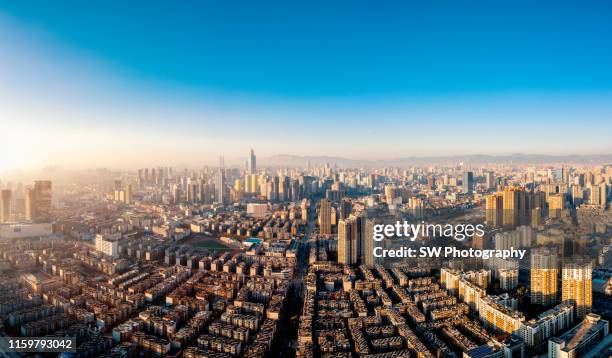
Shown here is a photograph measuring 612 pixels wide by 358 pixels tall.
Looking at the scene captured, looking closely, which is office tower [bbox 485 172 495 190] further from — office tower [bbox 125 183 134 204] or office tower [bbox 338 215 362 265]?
office tower [bbox 125 183 134 204]

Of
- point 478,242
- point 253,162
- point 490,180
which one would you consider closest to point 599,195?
point 490,180

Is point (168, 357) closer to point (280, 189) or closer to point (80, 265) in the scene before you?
point (80, 265)

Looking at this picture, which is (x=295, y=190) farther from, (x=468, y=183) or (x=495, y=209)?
(x=495, y=209)

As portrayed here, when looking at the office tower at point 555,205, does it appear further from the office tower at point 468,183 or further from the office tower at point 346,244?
the office tower at point 468,183

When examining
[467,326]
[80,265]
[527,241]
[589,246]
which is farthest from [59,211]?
[589,246]

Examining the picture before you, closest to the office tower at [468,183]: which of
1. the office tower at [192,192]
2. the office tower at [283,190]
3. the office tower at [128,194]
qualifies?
the office tower at [283,190]

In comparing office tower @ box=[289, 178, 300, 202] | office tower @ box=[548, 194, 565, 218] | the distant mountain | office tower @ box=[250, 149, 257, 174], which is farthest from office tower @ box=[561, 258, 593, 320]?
office tower @ box=[250, 149, 257, 174]
